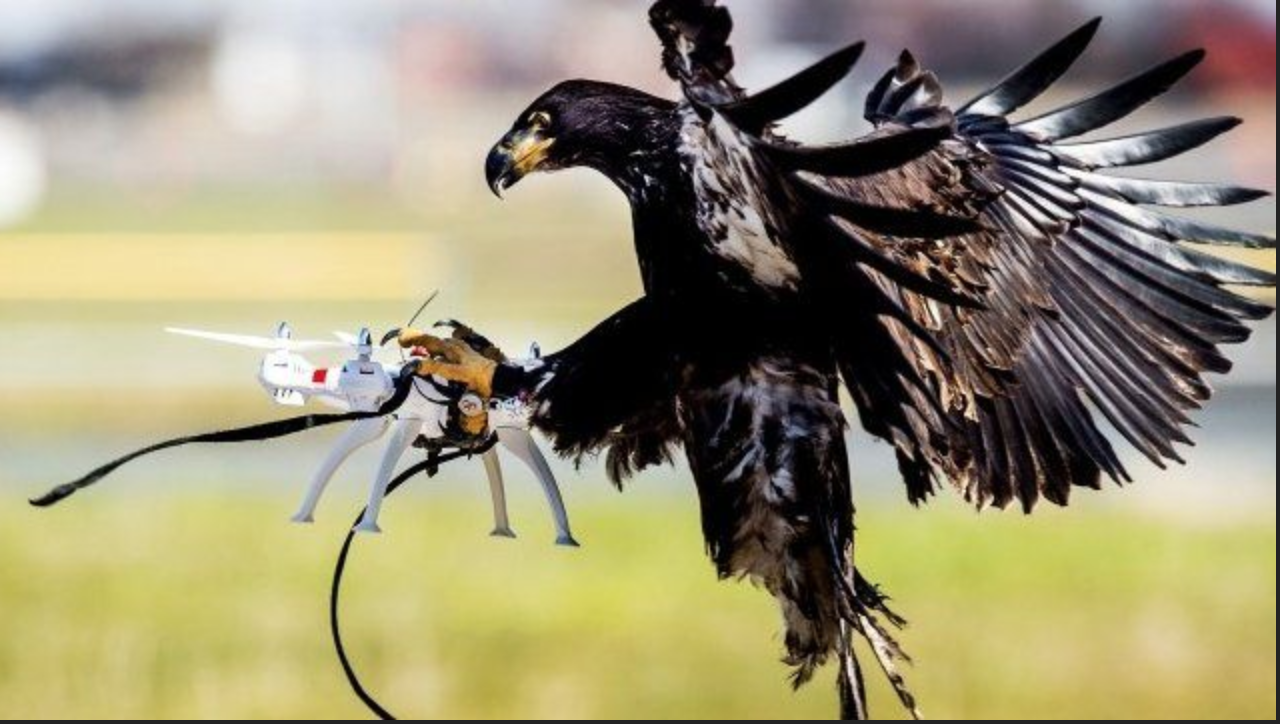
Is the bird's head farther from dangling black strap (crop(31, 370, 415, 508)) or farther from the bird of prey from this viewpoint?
dangling black strap (crop(31, 370, 415, 508))

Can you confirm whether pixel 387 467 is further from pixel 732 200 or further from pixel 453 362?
pixel 732 200

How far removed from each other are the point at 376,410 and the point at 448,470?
4.50 m

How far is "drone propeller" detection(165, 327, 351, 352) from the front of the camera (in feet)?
9.21

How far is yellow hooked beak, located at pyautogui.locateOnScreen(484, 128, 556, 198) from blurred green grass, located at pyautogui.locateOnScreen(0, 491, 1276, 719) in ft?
10.3

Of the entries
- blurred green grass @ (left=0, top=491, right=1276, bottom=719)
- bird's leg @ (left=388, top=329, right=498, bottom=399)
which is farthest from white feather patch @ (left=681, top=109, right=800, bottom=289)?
blurred green grass @ (left=0, top=491, right=1276, bottom=719)

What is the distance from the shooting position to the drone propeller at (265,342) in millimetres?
2809

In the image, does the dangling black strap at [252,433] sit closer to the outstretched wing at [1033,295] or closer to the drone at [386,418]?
A: the drone at [386,418]

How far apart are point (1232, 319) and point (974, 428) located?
0.30 m

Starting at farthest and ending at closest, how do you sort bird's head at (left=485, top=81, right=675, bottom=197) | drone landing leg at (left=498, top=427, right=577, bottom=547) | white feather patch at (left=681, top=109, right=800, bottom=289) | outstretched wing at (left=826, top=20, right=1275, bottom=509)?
outstretched wing at (left=826, top=20, right=1275, bottom=509)
drone landing leg at (left=498, top=427, right=577, bottom=547)
bird's head at (left=485, top=81, right=675, bottom=197)
white feather patch at (left=681, top=109, right=800, bottom=289)

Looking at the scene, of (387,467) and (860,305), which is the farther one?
(387,467)

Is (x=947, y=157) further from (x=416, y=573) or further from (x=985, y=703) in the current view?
(x=416, y=573)

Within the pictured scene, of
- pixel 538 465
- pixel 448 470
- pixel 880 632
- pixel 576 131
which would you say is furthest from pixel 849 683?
pixel 448 470

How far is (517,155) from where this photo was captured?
9.53 ft

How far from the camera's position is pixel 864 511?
7441mm
